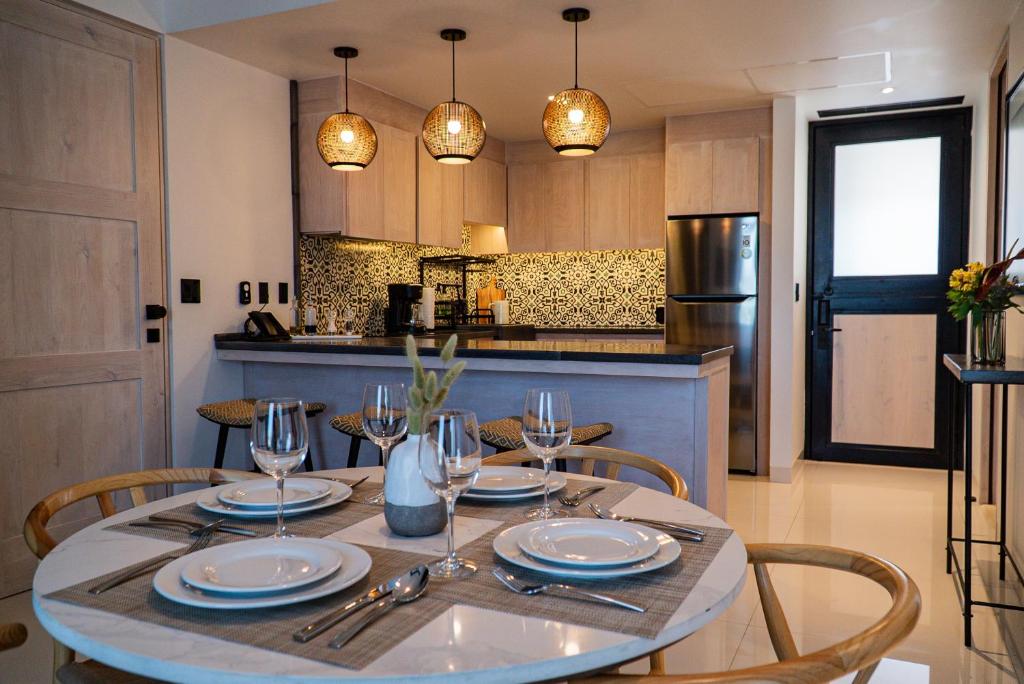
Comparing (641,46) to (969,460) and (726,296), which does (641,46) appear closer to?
(726,296)

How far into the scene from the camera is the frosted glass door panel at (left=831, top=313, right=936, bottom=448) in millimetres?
5336

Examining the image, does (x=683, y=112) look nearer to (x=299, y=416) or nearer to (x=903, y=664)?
(x=903, y=664)

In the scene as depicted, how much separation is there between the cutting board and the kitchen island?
2801 mm

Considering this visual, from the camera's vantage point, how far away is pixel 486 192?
5.92m

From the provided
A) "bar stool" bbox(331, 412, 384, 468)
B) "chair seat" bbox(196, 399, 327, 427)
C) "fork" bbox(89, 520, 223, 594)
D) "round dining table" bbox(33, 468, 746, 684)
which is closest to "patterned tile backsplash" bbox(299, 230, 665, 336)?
"chair seat" bbox(196, 399, 327, 427)

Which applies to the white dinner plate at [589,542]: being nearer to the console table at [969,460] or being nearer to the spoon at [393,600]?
the spoon at [393,600]

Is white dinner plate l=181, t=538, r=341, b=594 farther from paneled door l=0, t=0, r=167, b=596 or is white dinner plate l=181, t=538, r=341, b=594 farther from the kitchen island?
paneled door l=0, t=0, r=167, b=596

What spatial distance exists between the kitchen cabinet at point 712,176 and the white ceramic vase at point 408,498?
4.27 metres

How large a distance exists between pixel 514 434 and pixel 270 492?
1386mm

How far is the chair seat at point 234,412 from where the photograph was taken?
3.28m

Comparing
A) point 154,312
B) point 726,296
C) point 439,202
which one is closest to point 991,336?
point 726,296

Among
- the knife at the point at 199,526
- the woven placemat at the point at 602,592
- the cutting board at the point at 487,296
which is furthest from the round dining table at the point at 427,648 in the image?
the cutting board at the point at 487,296

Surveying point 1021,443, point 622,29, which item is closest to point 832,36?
point 622,29

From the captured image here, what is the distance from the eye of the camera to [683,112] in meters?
5.17
